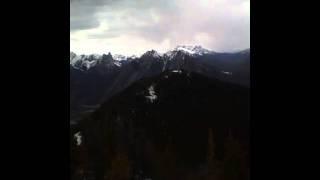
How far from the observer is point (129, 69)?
9.02 feet

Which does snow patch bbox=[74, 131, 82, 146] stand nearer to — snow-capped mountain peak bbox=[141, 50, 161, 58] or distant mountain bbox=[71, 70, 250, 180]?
distant mountain bbox=[71, 70, 250, 180]

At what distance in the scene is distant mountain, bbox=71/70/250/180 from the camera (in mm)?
2375

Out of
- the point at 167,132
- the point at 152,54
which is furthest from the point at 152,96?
the point at 152,54

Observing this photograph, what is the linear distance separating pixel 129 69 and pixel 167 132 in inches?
21.4

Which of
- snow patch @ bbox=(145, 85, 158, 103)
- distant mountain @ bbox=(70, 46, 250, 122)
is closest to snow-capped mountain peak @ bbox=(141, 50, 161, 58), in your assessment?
distant mountain @ bbox=(70, 46, 250, 122)

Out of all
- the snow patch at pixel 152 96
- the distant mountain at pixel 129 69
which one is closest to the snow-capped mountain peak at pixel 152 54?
the distant mountain at pixel 129 69

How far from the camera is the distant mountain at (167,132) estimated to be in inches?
93.5

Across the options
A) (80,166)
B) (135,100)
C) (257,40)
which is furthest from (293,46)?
(135,100)

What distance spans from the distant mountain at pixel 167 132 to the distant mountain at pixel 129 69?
0.06m

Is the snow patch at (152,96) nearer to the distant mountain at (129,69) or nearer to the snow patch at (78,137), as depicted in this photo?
the distant mountain at (129,69)

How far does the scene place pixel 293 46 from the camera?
132 cm

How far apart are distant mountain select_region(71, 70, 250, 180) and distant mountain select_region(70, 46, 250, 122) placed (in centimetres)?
6

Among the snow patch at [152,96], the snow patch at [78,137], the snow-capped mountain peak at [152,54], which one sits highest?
the snow-capped mountain peak at [152,54]

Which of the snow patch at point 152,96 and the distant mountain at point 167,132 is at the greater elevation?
the snow patch at point 152,96
